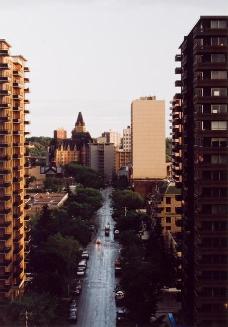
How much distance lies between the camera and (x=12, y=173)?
4066 centimetres

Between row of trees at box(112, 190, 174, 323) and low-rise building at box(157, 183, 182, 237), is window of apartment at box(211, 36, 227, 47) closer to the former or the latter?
row of trees at box(112, 190, 174, 323)

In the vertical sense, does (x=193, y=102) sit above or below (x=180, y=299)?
above

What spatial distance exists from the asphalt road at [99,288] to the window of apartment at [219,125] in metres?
13.6

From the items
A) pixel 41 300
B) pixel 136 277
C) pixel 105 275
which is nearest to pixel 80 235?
pixel 105 275

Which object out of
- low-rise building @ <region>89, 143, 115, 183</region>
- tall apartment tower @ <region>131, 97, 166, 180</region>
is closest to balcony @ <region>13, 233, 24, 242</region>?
tall apartment tower @ <region>131, 97, 166, 180</region>

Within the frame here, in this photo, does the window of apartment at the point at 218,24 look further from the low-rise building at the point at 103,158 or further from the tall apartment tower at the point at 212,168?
the low-rise building at the point at 103,158

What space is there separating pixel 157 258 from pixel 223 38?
62.5 feet

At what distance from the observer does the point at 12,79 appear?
41000mm

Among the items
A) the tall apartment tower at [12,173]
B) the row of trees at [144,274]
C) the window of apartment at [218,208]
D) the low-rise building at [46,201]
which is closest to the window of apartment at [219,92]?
the window of apartment at [218,208]

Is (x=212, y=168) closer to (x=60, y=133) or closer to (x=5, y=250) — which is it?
(x=5, y=250)

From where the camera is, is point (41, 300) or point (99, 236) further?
point (99, 236)

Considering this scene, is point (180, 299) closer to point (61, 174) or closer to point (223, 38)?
point (223, 38)

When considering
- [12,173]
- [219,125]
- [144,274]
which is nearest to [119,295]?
[144,274]

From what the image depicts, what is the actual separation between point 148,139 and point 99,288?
53.8m
